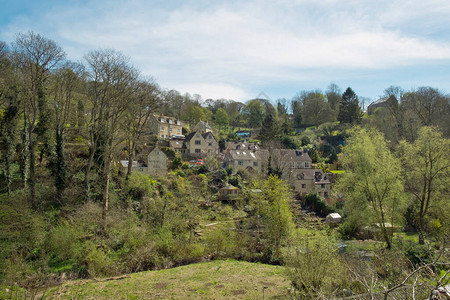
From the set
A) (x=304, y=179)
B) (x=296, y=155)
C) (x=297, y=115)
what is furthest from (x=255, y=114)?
(x=304, y=179)

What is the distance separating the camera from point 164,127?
192 ft

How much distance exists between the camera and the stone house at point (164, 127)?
55.7m

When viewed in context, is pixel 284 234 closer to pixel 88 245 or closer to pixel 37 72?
pixel 88 245

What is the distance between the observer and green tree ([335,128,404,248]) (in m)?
22.9

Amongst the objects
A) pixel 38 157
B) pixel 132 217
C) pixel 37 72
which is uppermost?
pixel 37 72

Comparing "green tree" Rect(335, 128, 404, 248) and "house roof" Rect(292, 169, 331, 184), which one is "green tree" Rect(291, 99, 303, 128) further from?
"green tree" Rect(335, 128, 404, 248)

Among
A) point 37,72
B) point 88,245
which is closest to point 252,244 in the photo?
point 88,245

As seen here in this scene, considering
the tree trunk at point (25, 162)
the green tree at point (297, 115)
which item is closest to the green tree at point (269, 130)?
the green tree at point (297, 115)

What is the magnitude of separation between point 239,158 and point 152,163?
15.2 metres

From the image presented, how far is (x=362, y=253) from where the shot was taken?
2036 cm

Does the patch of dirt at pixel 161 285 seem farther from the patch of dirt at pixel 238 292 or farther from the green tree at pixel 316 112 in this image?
the green tree at pixel 316 112

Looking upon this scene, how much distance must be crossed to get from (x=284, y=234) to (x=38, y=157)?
24458mm

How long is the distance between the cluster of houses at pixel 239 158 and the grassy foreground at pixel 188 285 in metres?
19.4

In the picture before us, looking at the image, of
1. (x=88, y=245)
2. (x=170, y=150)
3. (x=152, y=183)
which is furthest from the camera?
(x=170, y=150)
